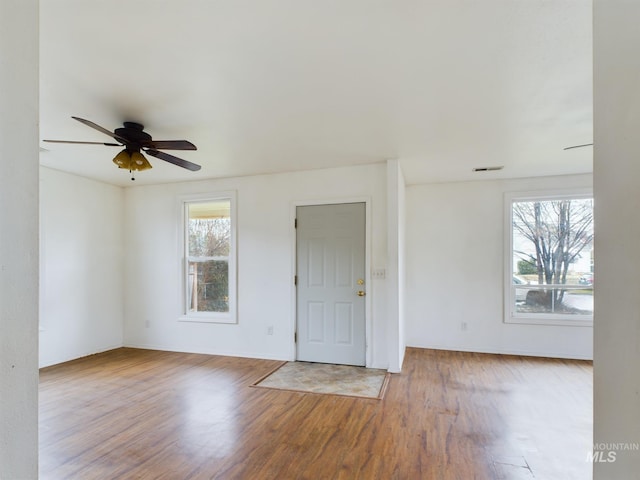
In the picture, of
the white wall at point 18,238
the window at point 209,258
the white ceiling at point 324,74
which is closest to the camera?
the white wall at point 18,238

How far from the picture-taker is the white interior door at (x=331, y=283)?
421cm

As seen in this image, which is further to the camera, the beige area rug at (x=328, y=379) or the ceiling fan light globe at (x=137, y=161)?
the beige area rug at (x=328, y=379)

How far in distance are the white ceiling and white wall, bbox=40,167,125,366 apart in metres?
1.05

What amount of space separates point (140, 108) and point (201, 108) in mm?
457

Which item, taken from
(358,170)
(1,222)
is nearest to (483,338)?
(358,170)

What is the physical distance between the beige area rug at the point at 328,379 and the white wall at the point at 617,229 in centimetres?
271

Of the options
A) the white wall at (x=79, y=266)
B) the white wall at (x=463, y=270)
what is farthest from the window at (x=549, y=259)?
the white wall at (x=79, y=266)

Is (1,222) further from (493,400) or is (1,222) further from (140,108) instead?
(493,400)

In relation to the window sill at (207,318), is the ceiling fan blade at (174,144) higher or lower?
higher

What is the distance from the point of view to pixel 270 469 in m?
2.13

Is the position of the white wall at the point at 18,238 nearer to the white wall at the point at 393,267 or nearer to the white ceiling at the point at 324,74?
the white ceiling at the point at 324,74

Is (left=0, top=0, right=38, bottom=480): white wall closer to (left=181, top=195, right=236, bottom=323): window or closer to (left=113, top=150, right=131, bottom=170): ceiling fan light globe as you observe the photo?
(left=113, top=150, right=131, bottom=170): ceiling fan light globe

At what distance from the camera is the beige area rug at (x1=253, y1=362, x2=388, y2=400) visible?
3.40m

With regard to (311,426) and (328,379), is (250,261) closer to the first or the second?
(328,379)
